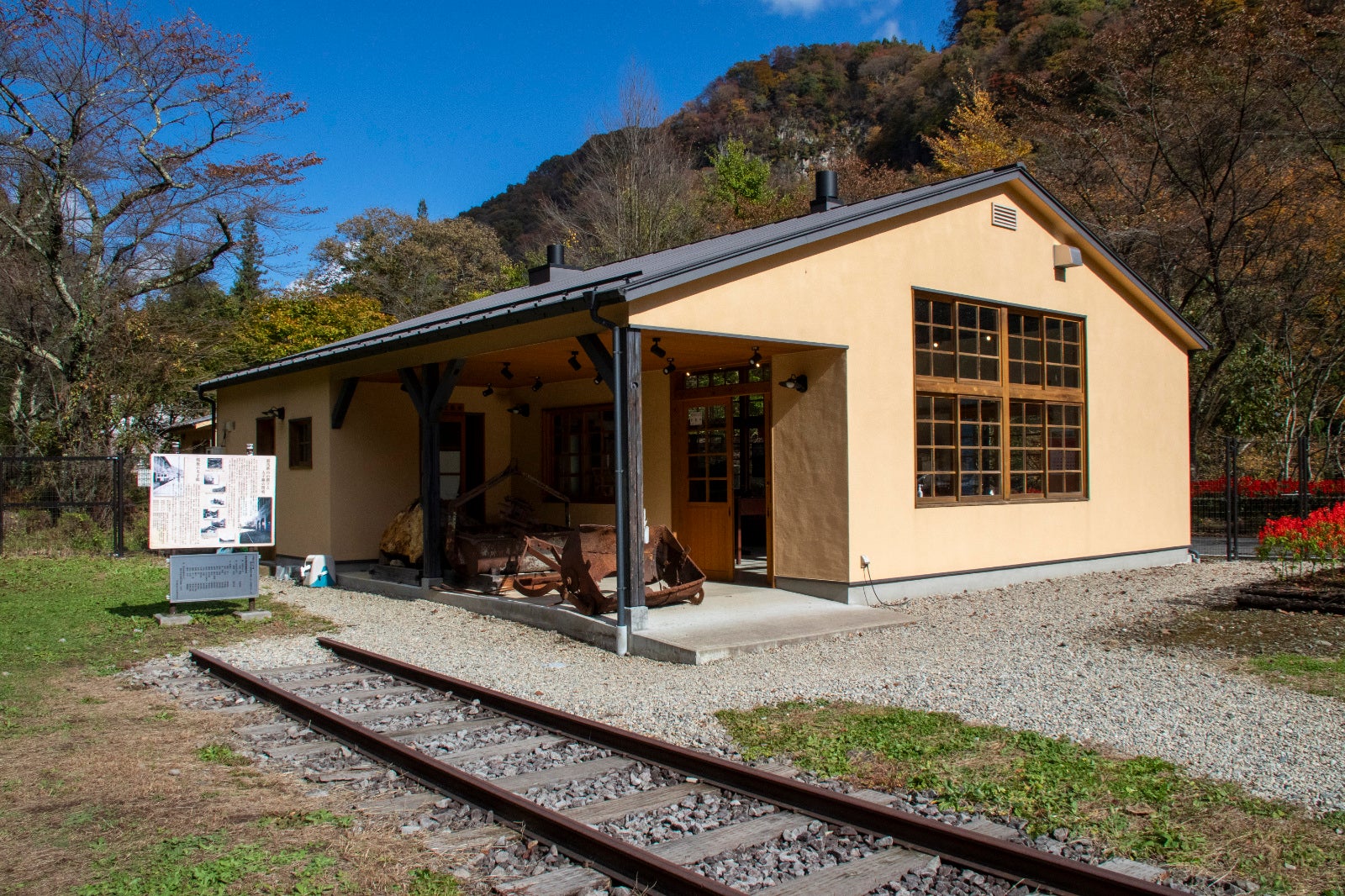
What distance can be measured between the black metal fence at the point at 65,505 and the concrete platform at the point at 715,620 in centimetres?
993

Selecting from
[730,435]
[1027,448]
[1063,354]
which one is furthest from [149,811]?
[1063,354]

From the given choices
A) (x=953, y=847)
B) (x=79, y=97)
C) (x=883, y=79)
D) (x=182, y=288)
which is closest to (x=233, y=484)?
(x=953, y=847)

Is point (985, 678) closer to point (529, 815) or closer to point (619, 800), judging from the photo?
point (619, 800)

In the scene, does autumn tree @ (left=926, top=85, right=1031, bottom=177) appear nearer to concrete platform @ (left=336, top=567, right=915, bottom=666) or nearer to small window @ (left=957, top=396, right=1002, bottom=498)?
small window @ (left=957, top=396, right=1002, bottom=498)

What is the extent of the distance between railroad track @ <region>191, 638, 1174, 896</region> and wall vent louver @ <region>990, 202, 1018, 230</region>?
333 inches

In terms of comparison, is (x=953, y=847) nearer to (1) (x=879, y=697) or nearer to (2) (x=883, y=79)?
(1) (x=879, y=697)

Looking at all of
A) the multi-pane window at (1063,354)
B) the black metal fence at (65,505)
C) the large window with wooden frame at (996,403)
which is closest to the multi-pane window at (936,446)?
the large window with wooden frame at (996,403)

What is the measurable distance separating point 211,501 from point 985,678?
8.39m

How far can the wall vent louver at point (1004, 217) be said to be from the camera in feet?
39.0

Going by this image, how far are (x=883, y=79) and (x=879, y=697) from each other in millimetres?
61620

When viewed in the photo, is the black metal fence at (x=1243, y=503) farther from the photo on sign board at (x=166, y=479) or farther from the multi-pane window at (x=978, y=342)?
the photo on sign board at (x=166, y=479)

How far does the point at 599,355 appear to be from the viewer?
9.10m

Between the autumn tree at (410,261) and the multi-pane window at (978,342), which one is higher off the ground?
the autumn tree at (410,261)

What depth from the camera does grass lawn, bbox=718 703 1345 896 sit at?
370 centimetres
